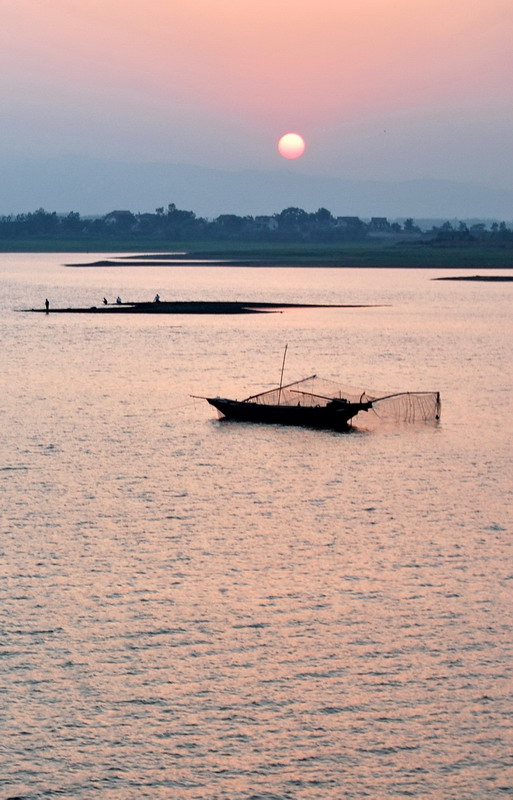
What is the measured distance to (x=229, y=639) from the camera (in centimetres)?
3014

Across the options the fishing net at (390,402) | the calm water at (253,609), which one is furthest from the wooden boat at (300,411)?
the calm water at (253,609)

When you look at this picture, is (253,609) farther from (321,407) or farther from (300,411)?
(300,411)

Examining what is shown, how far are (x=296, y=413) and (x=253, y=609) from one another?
31.4 meters

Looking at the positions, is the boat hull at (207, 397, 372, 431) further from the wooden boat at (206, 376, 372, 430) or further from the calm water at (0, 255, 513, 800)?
the calm water at (0, 255, 513, 800)

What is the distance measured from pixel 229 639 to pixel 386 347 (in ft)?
273

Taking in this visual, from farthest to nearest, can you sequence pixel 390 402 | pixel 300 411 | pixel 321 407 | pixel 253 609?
pixel 390 402
pixel 300 411
pixel 321 407
pixel 253 609

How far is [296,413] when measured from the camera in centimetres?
6331

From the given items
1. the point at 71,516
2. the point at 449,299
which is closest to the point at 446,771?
the point at 71,516

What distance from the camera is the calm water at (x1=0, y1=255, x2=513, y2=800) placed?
2384 centimetres

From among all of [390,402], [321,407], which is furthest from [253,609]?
[390,402]

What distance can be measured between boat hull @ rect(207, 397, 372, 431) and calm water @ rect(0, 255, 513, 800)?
5.02 ft

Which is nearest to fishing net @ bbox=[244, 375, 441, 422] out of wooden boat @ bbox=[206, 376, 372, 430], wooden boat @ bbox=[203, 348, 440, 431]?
wooden boat @ bbox=[203, 348, 440, 431]

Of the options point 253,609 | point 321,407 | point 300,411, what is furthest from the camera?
point 300,411

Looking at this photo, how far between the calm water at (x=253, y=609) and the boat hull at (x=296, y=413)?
153 cm
